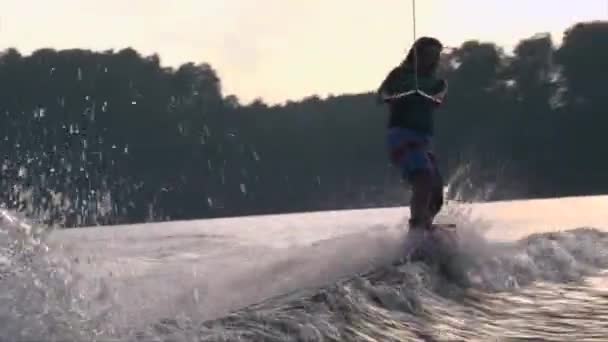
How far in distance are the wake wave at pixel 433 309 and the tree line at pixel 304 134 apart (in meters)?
26.2

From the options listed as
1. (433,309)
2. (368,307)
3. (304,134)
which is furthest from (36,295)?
(304,134)

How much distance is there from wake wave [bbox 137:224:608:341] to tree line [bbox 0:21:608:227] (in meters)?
26.2

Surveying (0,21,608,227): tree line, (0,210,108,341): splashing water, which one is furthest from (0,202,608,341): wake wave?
(0,21,608,227): tree line

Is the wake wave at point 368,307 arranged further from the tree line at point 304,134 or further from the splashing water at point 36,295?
the tree line at point 304,134

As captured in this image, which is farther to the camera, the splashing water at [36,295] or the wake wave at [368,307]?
the wake wave at [368,307]

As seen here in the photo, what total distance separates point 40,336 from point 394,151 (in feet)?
13.9

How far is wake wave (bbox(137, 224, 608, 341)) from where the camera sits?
3.46 m

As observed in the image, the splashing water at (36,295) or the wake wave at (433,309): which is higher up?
the splashing water at (36,295)

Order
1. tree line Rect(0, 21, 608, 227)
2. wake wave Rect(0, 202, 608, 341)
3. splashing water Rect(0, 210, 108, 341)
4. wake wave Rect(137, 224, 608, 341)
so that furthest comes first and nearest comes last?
tree line Rect(0, 21, 608, 227), wake wave Rect(137, 224, 608, 341), wake wave Rect(0, 202, 608, 341), splashing water Rect(0, 210, 108, 341)

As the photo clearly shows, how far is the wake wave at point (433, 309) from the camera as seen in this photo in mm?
3455

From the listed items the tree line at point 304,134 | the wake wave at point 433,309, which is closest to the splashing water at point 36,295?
the wake wave at point 433,309

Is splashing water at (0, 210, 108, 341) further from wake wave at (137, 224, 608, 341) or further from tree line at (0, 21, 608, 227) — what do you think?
tree line at (0, 21, 608, 227)

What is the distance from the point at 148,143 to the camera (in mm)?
45875

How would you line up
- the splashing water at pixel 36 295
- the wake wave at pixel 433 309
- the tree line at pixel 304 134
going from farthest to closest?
1. the tree line at pixel 304 134
2. the wake wave at pixel 433 309
3. the splashing water at pixel 36 295
